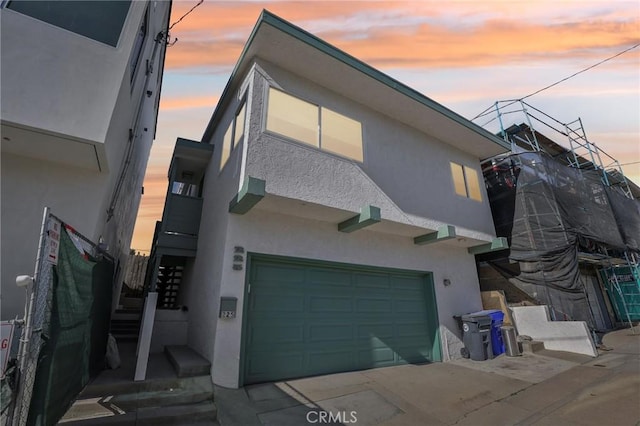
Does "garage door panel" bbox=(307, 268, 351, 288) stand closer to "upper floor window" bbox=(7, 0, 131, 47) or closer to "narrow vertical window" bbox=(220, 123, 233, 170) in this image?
"narrow vertical window" bbox=(220, 123, 233, 170)

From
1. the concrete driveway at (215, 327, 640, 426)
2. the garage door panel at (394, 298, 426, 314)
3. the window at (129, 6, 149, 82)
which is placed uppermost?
the window at (129, 6, 149, 82)

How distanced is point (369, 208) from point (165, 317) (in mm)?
5356

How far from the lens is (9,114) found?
4125mm

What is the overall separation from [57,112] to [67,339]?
347 cm

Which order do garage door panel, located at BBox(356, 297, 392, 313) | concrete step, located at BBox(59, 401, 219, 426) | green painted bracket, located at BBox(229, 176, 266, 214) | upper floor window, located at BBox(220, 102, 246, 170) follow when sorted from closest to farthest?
concrete step, located at BBox(59, 401, 219, 426) → green painted bracket, located at BBox(229, 176, 266, 214) → upper floor window, located at BBox(220, 102, 246, 170) → garage door panel, located at BBox(356, 297, 392, 313)

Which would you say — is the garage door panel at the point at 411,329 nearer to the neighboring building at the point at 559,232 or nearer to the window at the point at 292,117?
the neighboring building at the point at 559,232

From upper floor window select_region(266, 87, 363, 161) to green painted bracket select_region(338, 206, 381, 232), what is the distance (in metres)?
1.45

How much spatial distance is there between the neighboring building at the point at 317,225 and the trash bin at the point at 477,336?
294 mm

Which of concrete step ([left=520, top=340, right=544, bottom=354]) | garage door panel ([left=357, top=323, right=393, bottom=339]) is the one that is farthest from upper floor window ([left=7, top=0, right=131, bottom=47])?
concrete step ([left=520, top=340, right=544, bottom=354])

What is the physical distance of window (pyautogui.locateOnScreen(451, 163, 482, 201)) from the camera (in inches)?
345

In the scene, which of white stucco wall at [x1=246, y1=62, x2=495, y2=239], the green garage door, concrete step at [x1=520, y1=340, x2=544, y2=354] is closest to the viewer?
the green garage door

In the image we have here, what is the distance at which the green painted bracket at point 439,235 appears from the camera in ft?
23.4

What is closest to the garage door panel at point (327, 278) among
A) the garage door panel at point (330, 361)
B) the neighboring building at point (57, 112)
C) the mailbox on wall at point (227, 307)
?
the garage door panel at point (330, 361)

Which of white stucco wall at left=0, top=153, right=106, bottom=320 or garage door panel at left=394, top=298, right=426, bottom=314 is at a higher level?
white stucco wall at left=0, top=153, right=106, bottom=320
